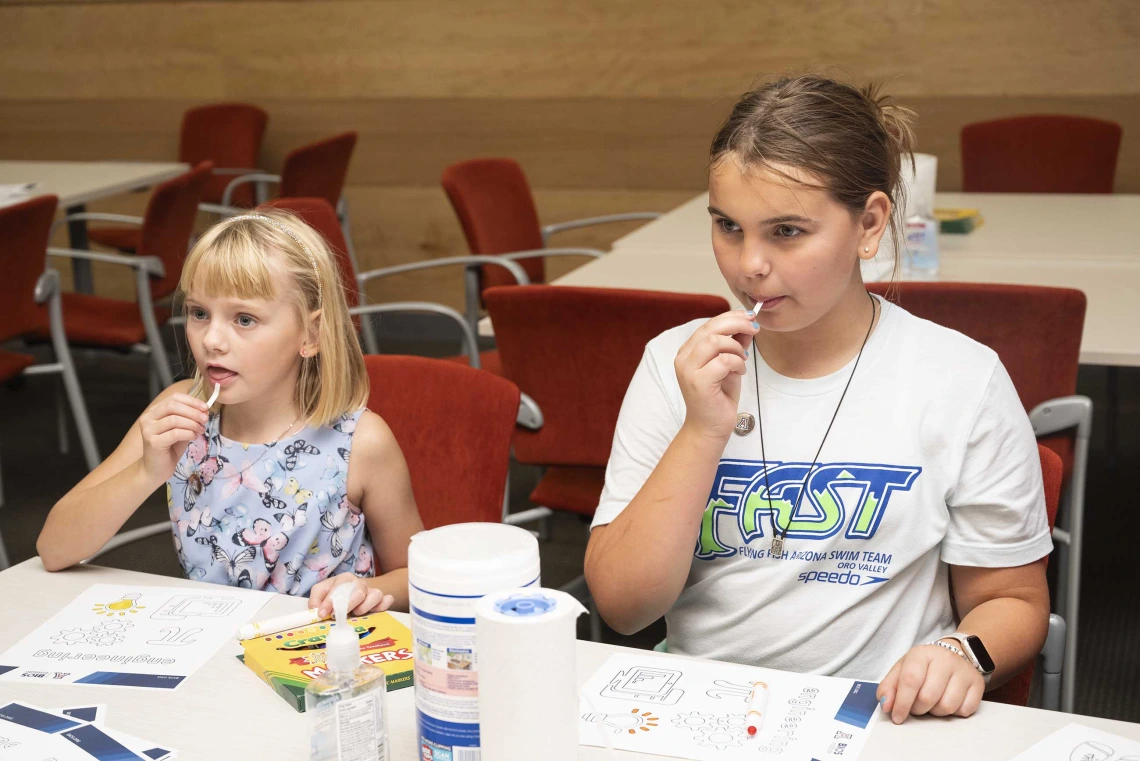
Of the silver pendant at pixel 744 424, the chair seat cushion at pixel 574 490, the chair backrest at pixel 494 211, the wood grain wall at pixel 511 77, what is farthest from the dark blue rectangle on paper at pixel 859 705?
the wood grain wall at pixel 511 77

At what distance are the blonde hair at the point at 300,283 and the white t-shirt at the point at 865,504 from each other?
47cm

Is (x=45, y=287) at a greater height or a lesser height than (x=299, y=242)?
lesser

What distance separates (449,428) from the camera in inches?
69.2

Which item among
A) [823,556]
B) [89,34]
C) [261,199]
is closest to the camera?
[823,556]

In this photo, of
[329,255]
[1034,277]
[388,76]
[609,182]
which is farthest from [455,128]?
[329,255]

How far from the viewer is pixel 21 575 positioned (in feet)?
4.83

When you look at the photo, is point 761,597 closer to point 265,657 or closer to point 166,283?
point 265,657

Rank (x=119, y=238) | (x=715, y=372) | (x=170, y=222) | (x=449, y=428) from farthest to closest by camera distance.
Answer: (x=119, y=238) → (x=170, y=222) → (x=449, y=428) → (x=715, y=372)

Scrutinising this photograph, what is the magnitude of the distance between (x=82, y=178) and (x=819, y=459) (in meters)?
3.65

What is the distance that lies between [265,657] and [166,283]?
8.97 ft

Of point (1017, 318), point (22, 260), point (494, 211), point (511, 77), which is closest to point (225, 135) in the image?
point (511, 77)

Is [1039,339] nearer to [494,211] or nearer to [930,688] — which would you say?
[930,688]

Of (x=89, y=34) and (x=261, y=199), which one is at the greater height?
(x=89, y=34)

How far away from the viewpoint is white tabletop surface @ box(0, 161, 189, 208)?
395 cm
